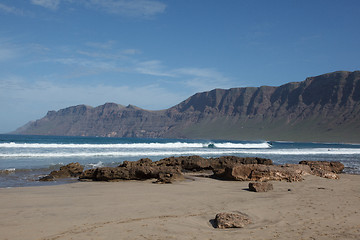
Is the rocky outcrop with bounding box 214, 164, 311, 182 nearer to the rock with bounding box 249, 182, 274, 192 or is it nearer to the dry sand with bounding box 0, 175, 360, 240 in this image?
the dry sand with bounding box 0, 175, 360, 240

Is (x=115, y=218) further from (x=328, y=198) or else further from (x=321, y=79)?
(x=321, y=79)

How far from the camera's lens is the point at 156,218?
6.45m

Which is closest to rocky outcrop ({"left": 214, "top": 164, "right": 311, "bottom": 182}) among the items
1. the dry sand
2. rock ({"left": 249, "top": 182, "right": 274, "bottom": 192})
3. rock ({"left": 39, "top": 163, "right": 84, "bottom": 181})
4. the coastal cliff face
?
the dry sand

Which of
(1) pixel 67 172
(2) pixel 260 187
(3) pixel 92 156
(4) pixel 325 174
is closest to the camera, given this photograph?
(2) pixel 260 187

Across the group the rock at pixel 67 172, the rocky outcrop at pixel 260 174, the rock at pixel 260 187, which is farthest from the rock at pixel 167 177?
the rock at pixel 67 172

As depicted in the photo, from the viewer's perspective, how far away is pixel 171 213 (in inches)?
273

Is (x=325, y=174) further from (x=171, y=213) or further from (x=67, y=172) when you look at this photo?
(x=67, y=172)

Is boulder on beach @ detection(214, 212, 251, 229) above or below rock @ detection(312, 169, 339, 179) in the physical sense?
above

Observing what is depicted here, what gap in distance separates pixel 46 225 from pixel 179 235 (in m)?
2.63

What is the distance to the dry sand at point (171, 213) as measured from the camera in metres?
5.42

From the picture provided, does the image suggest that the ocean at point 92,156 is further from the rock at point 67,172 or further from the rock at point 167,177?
the rock at point 167,177

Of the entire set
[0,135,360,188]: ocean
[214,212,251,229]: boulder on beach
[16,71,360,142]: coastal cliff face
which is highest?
[16,71,360,142]: coastal cliff face

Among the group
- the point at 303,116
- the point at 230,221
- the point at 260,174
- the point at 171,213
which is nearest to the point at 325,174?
the point at 260,174

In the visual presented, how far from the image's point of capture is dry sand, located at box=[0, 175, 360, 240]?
5.42 meters
